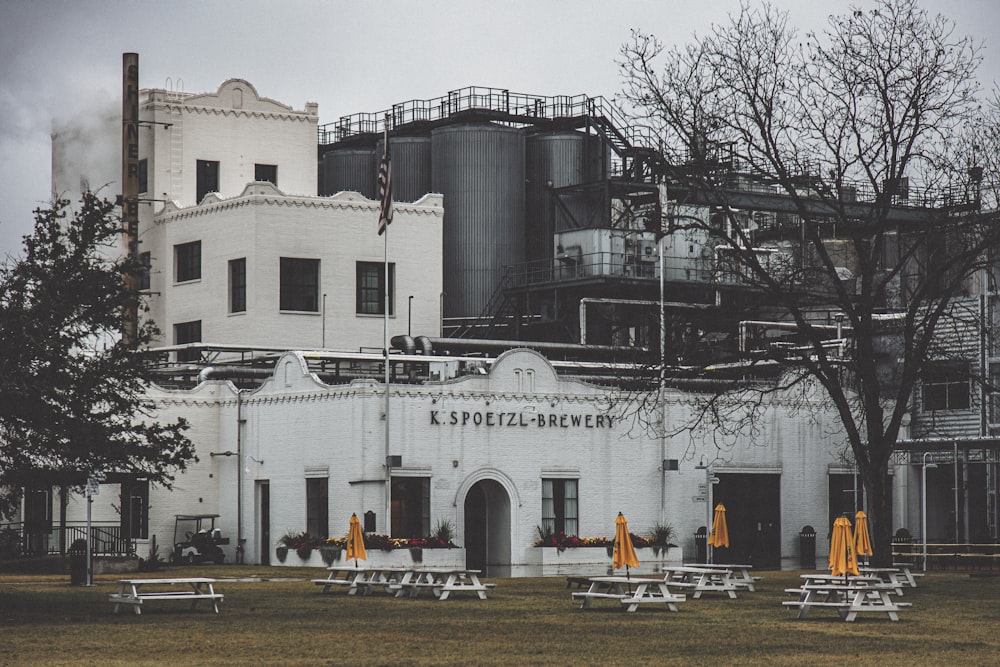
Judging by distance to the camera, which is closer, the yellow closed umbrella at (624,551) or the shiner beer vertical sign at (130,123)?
the yellow closed umbrella at (624,551)

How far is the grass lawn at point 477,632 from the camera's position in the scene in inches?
797

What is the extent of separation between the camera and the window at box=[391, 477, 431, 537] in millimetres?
44875

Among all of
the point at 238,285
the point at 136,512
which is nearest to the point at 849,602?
the point at 136,512

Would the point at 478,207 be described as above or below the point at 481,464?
above

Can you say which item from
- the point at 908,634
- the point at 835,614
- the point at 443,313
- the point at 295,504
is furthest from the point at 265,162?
the point at 908,634

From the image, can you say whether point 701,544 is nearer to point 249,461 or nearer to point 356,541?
point 249,461

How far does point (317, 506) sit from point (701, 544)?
11.3m

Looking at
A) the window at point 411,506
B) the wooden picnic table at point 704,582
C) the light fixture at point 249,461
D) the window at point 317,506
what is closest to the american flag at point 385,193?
the window at point 411,506

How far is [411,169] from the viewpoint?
218 feet

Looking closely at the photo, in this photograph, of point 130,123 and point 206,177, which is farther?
point 206,177

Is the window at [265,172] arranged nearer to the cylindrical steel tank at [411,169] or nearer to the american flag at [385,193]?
the cylindrical steel tank at [411,169]

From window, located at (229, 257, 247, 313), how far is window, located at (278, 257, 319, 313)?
1.24 m

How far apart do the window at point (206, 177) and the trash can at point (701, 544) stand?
78.1ft

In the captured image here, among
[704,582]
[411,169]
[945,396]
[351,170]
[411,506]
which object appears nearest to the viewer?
[704,582]
